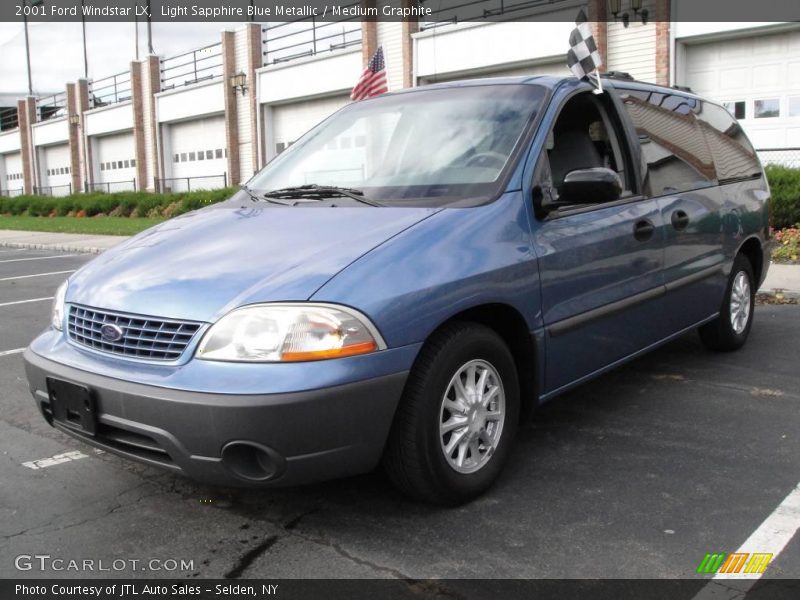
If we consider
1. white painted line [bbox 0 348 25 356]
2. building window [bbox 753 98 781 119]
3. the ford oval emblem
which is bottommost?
white painted line [bbox 0 348 25 356]

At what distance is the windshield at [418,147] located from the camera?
3729 millimetres

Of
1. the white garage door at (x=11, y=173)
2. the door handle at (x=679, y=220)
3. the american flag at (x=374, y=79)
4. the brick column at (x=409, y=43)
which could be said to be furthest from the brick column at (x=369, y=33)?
the white garage door at (x=11, y=173)

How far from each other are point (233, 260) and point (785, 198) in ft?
36.3

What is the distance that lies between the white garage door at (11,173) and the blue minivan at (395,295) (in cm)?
5079

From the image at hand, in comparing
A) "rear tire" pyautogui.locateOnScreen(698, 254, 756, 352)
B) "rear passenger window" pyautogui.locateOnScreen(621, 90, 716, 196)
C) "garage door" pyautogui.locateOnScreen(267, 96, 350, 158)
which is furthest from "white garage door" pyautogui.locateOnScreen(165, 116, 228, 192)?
"rear passenger window" pyautogui.locateOnScreen(621, 90, 716, 196)

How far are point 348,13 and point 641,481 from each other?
959 inches

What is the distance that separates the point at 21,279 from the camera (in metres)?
11.9

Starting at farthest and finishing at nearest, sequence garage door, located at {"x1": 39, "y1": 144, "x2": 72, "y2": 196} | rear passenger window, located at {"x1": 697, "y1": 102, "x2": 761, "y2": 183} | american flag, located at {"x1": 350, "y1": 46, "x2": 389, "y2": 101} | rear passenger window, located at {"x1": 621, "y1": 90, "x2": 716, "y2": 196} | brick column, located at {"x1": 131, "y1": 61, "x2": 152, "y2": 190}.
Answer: garage door, located at {"x1": 39, "y1": 144, "x2": 72, "y2": 196} < brick column, located at {"x1": 131, "y1": 61, "x2": 152, "y2": 190} < american flag, located at {"x1": 350, "y1": 46, "x2": 389, "y2": 101} < rear passenger window, located at {"x1": 697, "y1": 102, "x2": 761, "y2": 183} < rear passenger window, located at {"x1": 621, "y1": 90, "x2": 716, "y2": 196}

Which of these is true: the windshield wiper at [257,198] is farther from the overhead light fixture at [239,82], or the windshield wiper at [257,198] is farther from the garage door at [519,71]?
the overhead light fixture at [239,82]

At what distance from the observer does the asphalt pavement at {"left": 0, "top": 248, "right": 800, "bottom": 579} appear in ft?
9.64

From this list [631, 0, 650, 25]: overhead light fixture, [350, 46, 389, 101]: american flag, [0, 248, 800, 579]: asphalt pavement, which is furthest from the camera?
[631, 0, 650, 25]: overhead light fixture

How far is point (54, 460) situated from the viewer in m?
4.09

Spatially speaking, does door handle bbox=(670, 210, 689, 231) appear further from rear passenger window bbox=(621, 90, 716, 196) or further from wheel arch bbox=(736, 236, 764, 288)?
wheel arch bbox=(736, 236, 764, 288)

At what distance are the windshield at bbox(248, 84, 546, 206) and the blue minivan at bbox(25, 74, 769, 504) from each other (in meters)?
0.01
